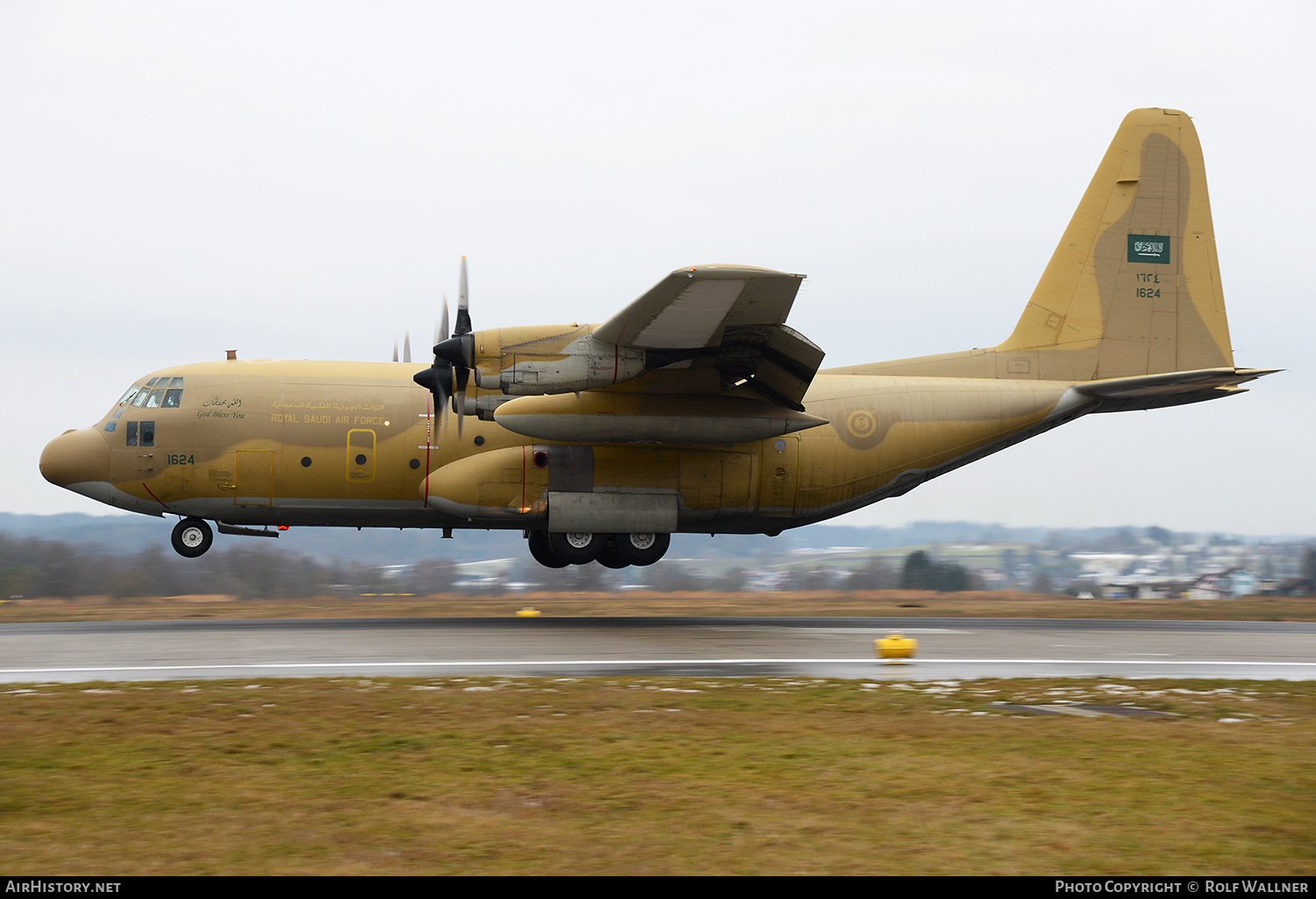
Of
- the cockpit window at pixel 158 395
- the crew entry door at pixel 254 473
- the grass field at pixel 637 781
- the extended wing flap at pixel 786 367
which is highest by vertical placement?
the extended wing flap at pixel 786 367

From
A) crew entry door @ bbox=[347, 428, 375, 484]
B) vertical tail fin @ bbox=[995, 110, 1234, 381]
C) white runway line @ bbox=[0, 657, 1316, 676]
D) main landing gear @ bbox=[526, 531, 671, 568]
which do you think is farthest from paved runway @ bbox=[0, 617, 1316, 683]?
vertical tail fin @ bbox=[995, 110, 1234, 381]

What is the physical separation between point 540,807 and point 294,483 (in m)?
15.3

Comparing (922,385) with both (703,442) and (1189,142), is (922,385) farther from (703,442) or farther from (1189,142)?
(1189,142)

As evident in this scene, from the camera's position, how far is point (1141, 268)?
2375cm

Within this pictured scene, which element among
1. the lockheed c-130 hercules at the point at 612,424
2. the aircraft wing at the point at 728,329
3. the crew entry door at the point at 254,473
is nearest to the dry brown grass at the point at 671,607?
the lockheed c-130 hercules at the point at 612,424

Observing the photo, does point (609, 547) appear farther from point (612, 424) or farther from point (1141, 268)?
point (1141, 268)

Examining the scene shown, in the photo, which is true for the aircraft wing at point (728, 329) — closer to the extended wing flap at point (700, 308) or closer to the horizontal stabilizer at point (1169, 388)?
the extended wing flap at point (700, 308)

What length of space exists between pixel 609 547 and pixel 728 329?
6.05m

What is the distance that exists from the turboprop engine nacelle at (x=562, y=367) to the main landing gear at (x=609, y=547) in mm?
4136

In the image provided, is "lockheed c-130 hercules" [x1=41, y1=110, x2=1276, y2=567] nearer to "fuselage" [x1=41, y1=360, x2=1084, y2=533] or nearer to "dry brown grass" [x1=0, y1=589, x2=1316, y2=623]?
"fuselage" [x1=41, y1=360, x2=1084, y2=533]

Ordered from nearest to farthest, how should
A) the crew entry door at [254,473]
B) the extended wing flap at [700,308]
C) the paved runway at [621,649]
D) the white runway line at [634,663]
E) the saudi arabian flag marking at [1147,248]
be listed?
the white runway line at [634,663] → the paved runway at [621,649] → the extended wing flap at [700,308] → the crew entry door at [254,473] → the saudi arabian flag marking at [1147,248]

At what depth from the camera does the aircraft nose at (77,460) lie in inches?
803

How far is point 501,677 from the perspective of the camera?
1205cm

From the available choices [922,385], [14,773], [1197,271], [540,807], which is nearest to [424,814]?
[540,807]
